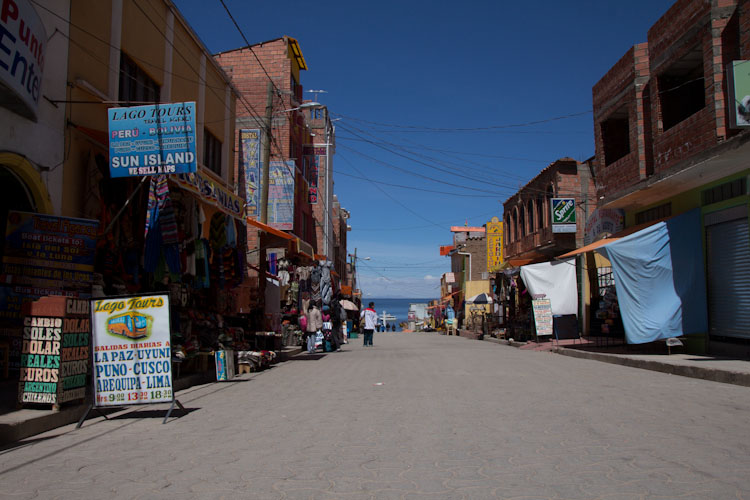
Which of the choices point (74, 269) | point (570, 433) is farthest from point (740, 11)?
point (74, 269)

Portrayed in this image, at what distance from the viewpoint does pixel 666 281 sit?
14742 mm

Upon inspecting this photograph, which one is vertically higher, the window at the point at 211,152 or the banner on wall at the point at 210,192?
the window at the point at 211,152

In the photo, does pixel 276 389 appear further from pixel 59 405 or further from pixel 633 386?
pixel 633 386

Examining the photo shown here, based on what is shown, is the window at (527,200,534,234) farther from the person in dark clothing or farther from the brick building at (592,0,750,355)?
the person in dark clothing

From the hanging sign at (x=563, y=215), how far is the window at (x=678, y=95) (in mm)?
9012

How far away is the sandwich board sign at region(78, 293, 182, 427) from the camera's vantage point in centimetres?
744

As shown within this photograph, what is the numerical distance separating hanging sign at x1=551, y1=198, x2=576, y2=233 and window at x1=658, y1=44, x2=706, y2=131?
29.6ft

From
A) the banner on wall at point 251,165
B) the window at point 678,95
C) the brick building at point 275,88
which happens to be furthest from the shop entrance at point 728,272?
the brick building at point 275,88

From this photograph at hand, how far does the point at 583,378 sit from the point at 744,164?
6.23 meters

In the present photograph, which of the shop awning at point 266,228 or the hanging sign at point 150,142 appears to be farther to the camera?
the shop awning at point 266,228

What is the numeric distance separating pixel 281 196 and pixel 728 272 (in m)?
18.5

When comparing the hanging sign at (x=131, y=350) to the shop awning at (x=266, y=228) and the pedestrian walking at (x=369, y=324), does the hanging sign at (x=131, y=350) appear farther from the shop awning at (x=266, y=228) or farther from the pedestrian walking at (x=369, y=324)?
the pedestrian walking at (x=369, y=324)

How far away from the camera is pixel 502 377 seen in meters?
11.8

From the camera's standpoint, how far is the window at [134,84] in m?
11.8
